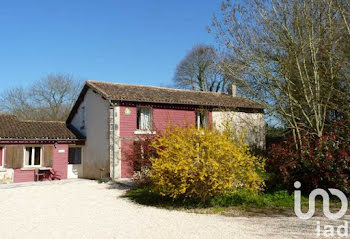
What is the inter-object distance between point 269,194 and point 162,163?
4.06 metres

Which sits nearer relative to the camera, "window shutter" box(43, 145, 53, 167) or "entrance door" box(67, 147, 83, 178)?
"window shutter" box(43, 145, 53, 167)

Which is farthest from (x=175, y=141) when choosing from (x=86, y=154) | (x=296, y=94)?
(x=86, y=154)

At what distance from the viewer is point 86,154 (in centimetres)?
1922

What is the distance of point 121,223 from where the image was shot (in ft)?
25.0

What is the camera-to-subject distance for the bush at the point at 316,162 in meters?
9.39

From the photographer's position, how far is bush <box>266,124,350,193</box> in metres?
9.39

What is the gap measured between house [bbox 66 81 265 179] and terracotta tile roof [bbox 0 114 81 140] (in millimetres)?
1264

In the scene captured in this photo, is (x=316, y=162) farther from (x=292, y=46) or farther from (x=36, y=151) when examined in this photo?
(x=36, y=151)

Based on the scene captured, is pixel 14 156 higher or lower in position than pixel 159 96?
lower

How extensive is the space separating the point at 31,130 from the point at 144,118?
7.10 m

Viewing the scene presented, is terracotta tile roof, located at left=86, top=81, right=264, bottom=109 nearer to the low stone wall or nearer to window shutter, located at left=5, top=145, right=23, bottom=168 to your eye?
window shutter, located at left=5, top=145, right=23, bottom=168

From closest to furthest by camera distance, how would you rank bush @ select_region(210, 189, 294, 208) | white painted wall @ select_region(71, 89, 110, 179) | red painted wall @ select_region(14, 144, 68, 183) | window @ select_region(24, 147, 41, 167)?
bush @ select_region(210, 189, 294, 208)
white painted wall @ select_region(71, 89, 110, 179)
red painted wall @ select_region(14, 144, 68, 183)
window @ select_region(24, 147, 41, 167)

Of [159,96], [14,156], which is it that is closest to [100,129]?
[159,96]

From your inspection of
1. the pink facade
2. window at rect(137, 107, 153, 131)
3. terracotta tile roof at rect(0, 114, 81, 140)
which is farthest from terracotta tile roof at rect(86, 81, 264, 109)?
terracotta tile roof at rect(0, 114, 81, 140)
